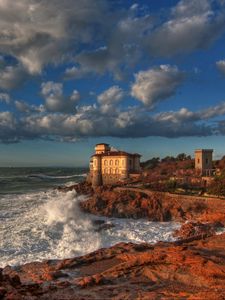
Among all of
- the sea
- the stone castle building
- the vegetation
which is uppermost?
the stone castle building

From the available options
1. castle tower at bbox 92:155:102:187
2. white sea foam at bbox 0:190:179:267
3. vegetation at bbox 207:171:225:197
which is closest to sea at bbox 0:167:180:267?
white sea foam at bbox 0:190:179:267

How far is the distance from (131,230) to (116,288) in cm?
1447

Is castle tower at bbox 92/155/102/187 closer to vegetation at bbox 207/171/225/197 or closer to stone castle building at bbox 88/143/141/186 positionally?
stone castle building at bbox 88/143/141/186

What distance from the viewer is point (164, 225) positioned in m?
32.6

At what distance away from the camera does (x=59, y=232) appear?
92.2 ft

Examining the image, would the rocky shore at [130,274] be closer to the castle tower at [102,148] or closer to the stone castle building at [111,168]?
the stone castle building at [111,168]

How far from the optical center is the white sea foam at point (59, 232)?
22688 mm

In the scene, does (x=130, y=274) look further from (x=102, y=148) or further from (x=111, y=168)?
(x=102, y=148)

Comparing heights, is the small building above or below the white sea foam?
above

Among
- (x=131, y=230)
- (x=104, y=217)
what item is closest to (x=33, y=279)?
(x=131, y=230)

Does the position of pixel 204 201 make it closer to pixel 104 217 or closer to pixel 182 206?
pixel 182 206

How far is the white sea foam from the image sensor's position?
22688mm

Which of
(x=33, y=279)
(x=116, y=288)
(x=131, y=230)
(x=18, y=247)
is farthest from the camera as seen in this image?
(x=131, y=230)

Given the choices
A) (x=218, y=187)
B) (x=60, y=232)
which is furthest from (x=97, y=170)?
(x=60, y=232)
